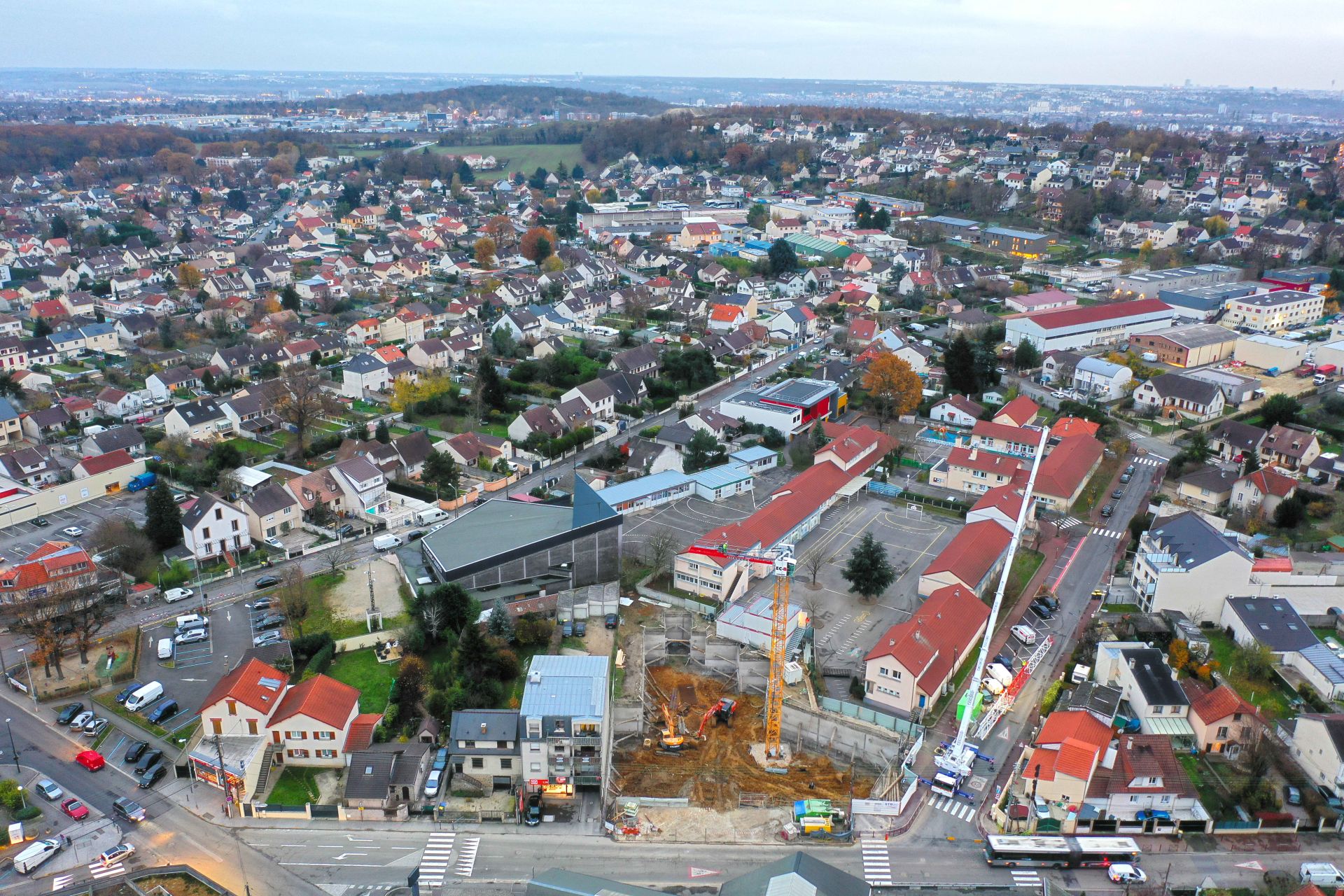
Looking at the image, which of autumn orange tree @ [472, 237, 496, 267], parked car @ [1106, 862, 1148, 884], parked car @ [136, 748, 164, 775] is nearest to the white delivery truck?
parked car @ [136, 748, 164, 775]

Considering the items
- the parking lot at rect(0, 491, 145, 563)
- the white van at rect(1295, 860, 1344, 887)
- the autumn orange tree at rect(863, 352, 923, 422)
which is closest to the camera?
the white van at rect(1295, 860, 1344, 887)

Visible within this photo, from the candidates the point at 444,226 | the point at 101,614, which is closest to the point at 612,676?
the point at 101,614

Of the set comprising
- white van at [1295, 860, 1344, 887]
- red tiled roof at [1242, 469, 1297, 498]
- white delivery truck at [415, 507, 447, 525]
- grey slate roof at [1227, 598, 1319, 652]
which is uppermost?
red tiled roof at [1242, 469, 1297, 498]

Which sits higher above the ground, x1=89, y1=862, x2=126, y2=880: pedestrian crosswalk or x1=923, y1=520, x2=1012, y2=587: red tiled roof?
x1=923, y1=520, x2=1012, y2=587: red tiled roof

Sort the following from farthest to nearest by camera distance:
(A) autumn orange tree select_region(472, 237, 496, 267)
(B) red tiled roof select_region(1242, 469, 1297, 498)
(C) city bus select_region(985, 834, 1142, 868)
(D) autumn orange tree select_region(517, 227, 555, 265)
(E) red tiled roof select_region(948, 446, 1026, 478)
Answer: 1. (D) autumn orange tree select_region(517, 227, 555, 265)
2. (A) autumn orange tree select_region(472, 237, 496, 267)
3. (E) red tiled roof select_region(948, 446, 1026, 478)
4. (B) red tiled roof select_region(1242, 469, 1297, 498)
5. (C) city bus select_region(985, 834, 1142, 868)

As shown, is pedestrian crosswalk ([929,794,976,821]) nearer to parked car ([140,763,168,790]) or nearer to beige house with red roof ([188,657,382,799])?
beige house with red roof ([188,657,382,799])

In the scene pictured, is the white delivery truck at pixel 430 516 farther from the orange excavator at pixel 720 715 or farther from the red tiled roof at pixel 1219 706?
the red tiled roof at pixel 1219 706

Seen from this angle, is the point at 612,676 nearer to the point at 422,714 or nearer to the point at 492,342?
the point at 422,714

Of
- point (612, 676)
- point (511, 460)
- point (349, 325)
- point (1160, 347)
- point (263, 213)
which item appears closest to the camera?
point (612, 676)
